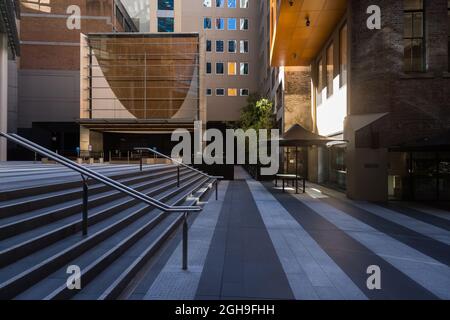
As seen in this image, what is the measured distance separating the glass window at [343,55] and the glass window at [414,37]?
100 inches

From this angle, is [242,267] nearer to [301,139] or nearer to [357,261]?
[357,261]

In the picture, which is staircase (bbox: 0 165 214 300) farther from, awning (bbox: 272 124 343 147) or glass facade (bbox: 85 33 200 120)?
glass facade (bbox: 85 33 200 120)

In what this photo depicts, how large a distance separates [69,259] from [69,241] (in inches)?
17.7

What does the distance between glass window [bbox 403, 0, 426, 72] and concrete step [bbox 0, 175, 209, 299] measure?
12.1 m

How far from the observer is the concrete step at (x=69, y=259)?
11.6 feet

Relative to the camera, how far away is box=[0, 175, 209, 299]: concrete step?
354 cm

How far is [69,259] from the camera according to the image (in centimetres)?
446

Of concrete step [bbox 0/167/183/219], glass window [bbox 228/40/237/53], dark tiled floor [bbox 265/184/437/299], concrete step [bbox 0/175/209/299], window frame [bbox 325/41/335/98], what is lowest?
dark tiled floor [bbox 265/184/437/299]

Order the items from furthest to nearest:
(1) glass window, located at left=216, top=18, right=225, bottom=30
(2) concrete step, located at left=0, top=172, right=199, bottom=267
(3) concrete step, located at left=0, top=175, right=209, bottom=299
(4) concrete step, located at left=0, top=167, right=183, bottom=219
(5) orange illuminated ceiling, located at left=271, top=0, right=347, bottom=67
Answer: (1) glass window, located at left=216, top=18, right=225, bottom=30
(5) orange illuminated ceiling, located at left=271, top=0, right=347, bottom=67
(4) concrete step, located at left=0, top=167, right=183, bottom=219
(2) concrete step, located at left=0, top=172, right=199, bottom=267
(3) concrete step, located at left=0, top=175, right=209, bottom=299

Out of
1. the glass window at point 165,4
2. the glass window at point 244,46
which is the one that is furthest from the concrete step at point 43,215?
the glass window at point 165,4

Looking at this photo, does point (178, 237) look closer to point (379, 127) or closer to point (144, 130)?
point (379, 127)

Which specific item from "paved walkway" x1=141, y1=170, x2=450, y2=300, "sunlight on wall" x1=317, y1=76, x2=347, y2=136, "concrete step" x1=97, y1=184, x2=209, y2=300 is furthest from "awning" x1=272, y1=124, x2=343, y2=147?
"concrete step" x1=97, y1=184, x2=209, y2=300

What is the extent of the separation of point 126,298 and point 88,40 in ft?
129

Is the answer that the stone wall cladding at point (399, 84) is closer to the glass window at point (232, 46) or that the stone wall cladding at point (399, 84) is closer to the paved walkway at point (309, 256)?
the paved walkway at point (309, 256)
